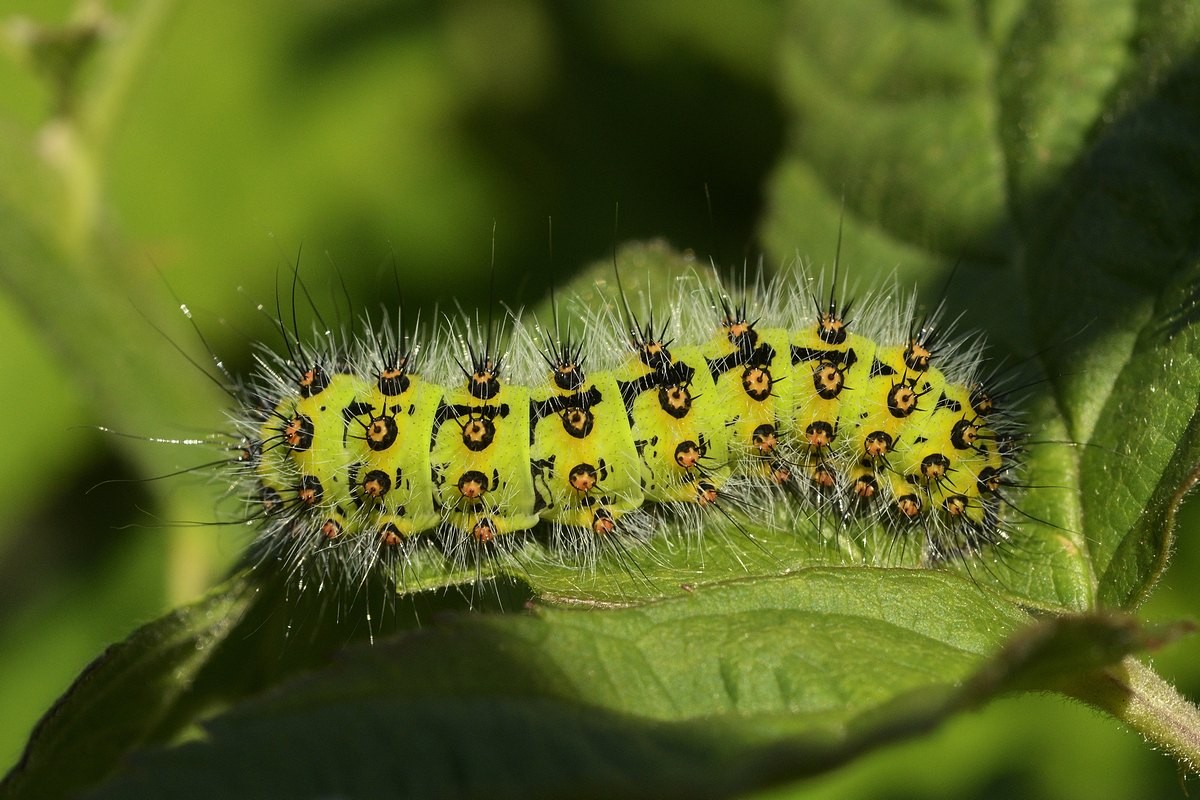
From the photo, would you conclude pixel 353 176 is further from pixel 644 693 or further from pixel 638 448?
pixel 644 693

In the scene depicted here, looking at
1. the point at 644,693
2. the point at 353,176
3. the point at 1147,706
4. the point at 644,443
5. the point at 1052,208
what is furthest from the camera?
the point at 353,176

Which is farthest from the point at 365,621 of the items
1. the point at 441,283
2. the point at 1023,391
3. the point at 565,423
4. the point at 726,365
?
the point at 441,283

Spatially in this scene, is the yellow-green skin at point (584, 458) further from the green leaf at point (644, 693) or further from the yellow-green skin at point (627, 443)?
the green leaf at point (644, 693)

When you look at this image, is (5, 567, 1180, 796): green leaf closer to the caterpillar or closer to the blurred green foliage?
the caterpillar

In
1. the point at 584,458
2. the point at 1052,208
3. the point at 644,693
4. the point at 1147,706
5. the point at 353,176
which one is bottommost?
the point at 1147,706

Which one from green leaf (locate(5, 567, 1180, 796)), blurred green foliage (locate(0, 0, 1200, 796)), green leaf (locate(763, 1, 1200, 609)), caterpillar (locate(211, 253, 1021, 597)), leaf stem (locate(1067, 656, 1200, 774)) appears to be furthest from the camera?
blurred green foliage (locate(0, 0, 1200, 796))

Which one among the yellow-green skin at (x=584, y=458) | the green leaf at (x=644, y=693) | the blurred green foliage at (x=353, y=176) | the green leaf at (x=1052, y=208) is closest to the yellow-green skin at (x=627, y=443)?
the yellow-green skin at (x=584, y=458)

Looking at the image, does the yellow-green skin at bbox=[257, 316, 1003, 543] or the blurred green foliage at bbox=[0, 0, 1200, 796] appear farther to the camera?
the blurred green foliage at bbox=[0, 0, 1200, 796]

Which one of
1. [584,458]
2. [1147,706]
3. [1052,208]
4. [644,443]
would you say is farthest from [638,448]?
[1147,706]

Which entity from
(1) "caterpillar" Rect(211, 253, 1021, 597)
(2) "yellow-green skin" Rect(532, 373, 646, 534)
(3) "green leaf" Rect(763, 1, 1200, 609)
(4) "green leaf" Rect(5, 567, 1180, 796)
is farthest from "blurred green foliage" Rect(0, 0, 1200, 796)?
(4) "green leaf" Rect(5, 567, 1180, 796)
